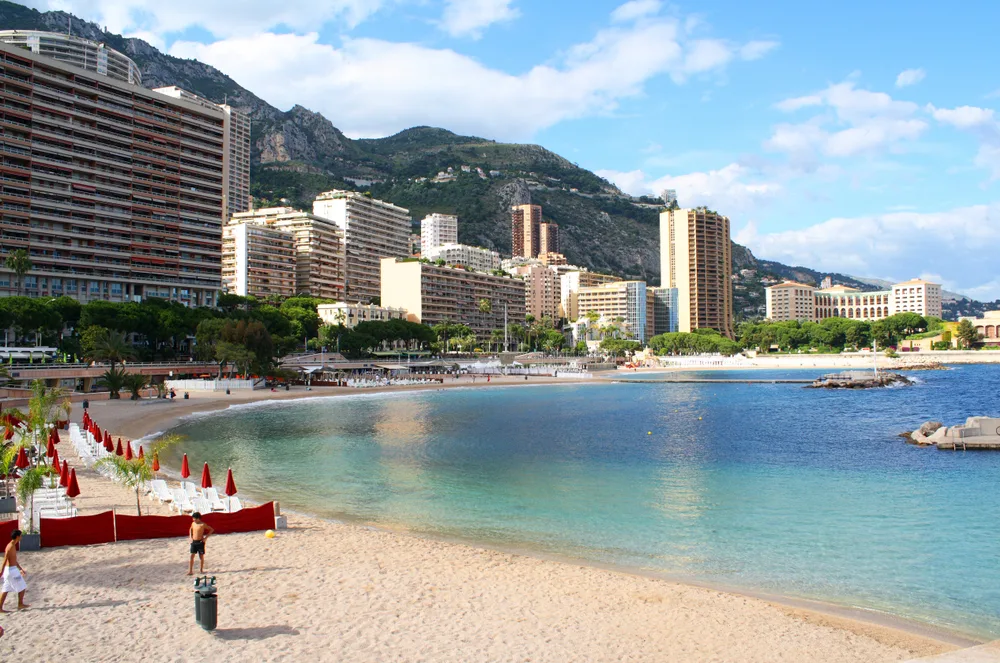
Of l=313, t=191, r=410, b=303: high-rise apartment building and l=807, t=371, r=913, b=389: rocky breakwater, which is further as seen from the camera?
l=313, t=191, r=410, b=303: high-rise apartment building

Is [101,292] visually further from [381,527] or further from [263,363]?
[381,527]

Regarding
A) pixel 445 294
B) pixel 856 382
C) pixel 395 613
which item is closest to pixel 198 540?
pixel 395 613

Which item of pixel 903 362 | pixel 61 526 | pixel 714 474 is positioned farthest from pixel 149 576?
pixel 903 362

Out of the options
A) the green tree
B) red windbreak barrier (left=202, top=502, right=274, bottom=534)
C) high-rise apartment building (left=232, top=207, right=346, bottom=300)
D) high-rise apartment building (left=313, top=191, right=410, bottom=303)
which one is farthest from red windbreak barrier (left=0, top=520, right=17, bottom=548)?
the green tree

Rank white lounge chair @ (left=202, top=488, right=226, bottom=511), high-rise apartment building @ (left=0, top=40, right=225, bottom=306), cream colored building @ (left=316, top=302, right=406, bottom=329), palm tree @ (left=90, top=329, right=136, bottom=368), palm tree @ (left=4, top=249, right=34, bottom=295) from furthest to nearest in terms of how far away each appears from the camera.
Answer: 1. cream colored building @ (left=316, top=302, right=406, bottom=329)
2. high-rise apartment building @ (left=0, top=40, right=225, bottom=306)
3. palm tree @ (left=4, top=249, right=34, bottom=295)
4. palm tree @ (left=90, top=329, right=136, bottom=368)
5. white lounge chair @ (left=202, top=488, right=226, bottom=511)

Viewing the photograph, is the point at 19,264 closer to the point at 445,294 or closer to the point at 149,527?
the point at 149,527

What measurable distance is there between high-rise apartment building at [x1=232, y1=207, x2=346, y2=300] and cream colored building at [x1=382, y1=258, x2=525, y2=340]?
11.3 m

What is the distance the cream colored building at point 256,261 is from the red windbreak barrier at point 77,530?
443ft

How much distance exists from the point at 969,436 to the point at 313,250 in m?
143

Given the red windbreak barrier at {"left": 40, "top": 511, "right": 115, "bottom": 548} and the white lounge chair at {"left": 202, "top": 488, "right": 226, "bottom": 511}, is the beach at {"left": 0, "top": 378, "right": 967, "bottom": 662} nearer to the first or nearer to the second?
the red windbreak barrier at {"left": 40, "top": 511, "right": 115, "bottom": 548}

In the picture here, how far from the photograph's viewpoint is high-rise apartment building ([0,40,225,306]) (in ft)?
289

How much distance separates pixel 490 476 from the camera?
2781cm

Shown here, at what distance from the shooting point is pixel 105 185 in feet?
318

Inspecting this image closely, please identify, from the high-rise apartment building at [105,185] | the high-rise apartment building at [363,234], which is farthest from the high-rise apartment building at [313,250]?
the high-rise apartment building at [105,185]
